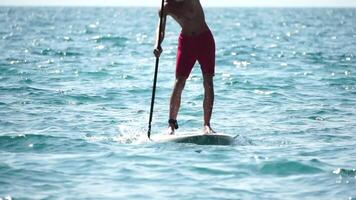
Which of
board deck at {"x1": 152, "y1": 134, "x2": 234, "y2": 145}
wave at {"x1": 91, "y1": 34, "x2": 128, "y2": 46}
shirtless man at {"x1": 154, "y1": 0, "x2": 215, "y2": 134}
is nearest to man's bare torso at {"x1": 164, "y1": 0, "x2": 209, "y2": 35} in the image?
shirtless man at {"x1": 154, "y1": 0, "x2": 215, "y2": 134}

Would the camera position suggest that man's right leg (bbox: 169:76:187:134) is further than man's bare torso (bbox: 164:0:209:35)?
Yes

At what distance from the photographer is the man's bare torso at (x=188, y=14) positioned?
8.30 metres

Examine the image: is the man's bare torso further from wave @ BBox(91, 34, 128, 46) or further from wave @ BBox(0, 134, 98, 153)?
wave @ BBox(91, 34, 128, 46)

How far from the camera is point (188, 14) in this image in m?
8.35

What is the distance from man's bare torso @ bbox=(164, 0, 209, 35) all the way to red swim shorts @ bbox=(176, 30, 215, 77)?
93mm

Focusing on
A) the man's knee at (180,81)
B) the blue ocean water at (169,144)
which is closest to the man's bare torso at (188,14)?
the man's knee at (180,81)

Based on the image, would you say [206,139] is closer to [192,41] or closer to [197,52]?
[197,52]

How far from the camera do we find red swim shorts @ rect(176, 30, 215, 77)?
840 centimetres

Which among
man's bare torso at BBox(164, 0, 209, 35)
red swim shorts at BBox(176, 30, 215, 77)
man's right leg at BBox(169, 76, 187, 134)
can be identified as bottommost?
man's right leg at BBox(169, 76, 187, 134)

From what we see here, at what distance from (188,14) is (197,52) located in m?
0.54

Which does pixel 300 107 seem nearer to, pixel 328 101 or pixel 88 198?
pixel 328 101

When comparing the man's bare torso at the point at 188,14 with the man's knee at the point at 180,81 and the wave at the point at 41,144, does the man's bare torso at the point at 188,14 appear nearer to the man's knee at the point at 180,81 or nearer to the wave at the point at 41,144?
the man's knee at the point at 180,81

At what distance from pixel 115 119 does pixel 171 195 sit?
16.1ft

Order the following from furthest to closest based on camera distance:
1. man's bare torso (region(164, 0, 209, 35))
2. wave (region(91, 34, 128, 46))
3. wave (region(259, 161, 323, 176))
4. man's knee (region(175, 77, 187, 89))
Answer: wave (region(91, 34, 128, 46)) → man's knee (region(175, 77, 187, 89)) → man's bare torso (region(164, 0, 209, 35)) → wave (region(259, 161, 323, 176))
